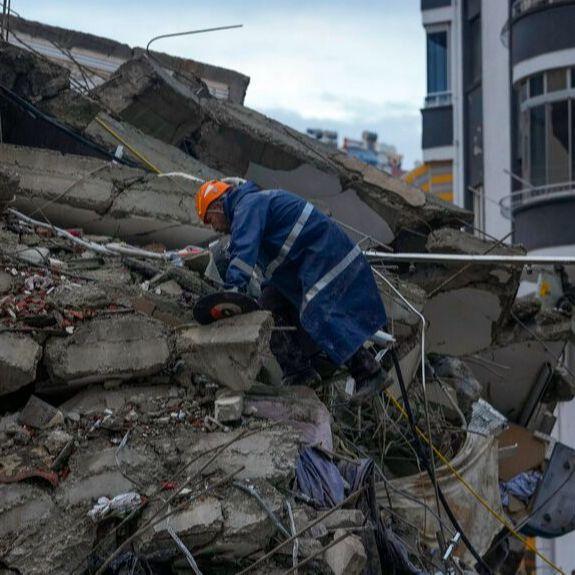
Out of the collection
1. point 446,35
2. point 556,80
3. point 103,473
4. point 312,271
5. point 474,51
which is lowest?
point 103,473

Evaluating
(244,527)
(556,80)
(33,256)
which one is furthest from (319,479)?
(556,80)

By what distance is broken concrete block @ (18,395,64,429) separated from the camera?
5.34 m

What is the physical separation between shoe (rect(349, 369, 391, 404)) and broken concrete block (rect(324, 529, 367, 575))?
172 cm

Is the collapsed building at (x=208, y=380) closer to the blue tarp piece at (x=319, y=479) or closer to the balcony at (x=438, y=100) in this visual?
the blue tarp piece at (x=319, y=479)

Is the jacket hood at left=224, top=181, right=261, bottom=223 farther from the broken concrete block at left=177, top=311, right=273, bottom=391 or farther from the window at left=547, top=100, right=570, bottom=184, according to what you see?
the window at left=547, top=100, right=570, bottom=184

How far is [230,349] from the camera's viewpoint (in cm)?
562

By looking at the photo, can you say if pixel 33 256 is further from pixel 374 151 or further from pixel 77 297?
pixel 374 151

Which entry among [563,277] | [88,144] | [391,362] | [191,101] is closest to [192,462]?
[391,362]

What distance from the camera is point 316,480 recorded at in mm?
5473

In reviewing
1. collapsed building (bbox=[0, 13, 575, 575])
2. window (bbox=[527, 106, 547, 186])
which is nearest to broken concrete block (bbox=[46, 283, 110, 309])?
collapsed building (bbox=[0, 13, 575, 575])

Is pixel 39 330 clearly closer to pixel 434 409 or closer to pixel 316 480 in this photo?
pixel 316 480

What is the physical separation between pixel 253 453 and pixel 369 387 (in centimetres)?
152

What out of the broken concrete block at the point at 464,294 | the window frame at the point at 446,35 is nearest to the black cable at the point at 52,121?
the broken concrete block at the point at 464,294

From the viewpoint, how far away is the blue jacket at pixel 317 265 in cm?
634
